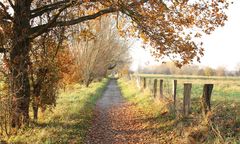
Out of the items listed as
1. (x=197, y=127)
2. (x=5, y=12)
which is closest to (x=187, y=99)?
(x=197, y=127)

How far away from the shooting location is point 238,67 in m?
99.4

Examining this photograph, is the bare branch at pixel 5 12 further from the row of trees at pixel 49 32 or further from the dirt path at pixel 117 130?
the dirt path at pixel 117 130

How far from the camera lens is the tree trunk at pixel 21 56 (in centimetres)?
1354

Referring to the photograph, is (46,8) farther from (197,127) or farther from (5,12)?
(197,127)

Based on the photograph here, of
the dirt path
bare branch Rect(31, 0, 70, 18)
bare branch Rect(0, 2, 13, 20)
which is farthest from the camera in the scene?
bare branch Rect(31, 0, 70, 18)

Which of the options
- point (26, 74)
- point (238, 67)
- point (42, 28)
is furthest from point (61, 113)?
point (238, 67)

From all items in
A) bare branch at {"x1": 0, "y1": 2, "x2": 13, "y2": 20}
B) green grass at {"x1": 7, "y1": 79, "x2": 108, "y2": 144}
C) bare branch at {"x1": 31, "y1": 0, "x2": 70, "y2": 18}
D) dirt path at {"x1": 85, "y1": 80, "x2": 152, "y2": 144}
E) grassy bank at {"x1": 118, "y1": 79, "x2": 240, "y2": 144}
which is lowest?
dirt path at {"x1": 85, "y1": 80, "x2": 152, "y2": 144}

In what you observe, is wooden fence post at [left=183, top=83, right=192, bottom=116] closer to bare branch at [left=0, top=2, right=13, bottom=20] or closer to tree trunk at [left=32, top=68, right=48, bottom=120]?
tree trunk at [left=32, top=68, right=48, bottom=120]

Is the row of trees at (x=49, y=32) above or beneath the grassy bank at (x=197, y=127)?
above

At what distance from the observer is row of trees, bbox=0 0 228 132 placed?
1354 cm

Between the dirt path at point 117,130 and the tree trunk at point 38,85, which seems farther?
the tree trunk at point 38,85

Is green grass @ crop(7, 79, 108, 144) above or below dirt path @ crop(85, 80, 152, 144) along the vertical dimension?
above

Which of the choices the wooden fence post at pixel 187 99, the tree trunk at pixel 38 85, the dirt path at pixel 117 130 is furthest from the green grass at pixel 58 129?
the wooden fence post at pixel 187 99

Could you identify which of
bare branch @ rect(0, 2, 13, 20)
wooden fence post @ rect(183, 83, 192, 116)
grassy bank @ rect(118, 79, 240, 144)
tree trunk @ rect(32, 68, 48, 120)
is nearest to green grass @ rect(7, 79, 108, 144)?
tree trunk @ rect(32, 68, 48, 120)
